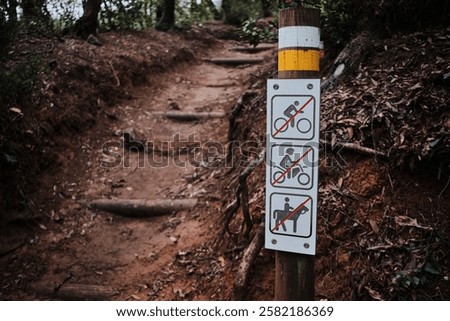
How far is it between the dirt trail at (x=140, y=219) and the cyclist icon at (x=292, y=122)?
2079mm

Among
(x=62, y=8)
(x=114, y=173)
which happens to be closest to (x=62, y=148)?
(x=114, y=173)

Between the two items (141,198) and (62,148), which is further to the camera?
(62,148)

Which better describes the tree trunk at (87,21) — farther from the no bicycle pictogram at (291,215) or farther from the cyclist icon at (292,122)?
the no bicycle pictogram at (291,215)

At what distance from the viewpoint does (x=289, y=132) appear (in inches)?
84.3

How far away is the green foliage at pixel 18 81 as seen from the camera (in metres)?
4.88

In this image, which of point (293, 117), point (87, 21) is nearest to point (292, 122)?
point (293, 117)

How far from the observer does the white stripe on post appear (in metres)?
2.16

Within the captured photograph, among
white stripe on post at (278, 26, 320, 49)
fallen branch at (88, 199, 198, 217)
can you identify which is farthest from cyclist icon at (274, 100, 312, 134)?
fallen branch at (88, 199, 198, 217)

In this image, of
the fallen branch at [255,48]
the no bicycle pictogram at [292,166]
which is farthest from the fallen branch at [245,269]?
the fallen branch at [255,48]

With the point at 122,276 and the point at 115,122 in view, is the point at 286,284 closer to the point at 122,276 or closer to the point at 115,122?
the point at 122,276

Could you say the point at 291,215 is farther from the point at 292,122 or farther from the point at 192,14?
the point at 192,14

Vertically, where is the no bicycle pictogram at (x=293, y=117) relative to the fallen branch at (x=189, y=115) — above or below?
above

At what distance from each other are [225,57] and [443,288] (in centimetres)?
937

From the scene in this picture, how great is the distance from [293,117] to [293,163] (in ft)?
0.80
